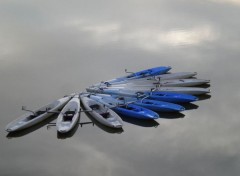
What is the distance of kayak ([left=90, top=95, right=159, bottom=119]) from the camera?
575 inches

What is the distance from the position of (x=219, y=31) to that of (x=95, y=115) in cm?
1184

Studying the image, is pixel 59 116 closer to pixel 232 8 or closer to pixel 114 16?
pixel 114 16

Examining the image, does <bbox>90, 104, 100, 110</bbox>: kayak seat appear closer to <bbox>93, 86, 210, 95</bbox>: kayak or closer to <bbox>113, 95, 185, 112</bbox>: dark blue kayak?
<bbox>113, 95, 185, 112</bbox>: dark blue kayak

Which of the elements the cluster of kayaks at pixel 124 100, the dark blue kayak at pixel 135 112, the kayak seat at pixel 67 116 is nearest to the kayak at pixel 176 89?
the cluster of kayaks at pixel 124 100

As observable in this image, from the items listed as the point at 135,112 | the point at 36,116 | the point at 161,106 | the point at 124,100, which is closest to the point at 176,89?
the point at 161,106

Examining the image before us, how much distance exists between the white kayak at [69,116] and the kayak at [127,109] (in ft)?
2.99

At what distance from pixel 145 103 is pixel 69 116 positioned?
2.63m

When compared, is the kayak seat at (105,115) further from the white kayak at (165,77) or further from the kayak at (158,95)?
the white kayak at (165,77)

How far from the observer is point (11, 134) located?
1423 centimetres

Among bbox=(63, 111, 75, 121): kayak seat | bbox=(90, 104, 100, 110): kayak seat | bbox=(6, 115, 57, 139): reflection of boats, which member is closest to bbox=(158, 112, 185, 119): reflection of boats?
bbox=(90, 104, 100, 110): kayak seat

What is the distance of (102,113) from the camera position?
48.3 feet

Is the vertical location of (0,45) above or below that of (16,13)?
below

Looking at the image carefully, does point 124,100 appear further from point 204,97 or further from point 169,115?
point 204,97

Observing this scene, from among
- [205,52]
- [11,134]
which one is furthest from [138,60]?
[11,134]
